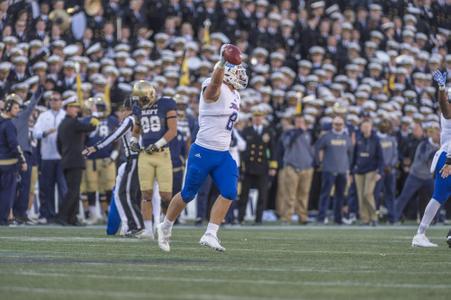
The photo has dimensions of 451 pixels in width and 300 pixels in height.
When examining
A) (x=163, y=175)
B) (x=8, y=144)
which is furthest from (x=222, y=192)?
(x=8, y=144)

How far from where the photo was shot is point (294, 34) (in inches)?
1157

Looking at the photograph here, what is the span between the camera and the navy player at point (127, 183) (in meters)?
16.4

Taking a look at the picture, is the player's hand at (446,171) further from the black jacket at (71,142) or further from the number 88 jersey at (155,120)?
the black jacket at (71,142)

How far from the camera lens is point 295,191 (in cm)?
2475

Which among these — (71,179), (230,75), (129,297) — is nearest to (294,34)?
(71,179)

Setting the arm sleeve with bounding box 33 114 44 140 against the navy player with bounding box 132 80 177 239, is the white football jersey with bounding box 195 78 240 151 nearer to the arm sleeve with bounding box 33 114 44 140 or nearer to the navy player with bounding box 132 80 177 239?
the navy player with bounding box 132 80 177 239

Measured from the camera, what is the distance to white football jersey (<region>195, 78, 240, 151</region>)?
12867 mm

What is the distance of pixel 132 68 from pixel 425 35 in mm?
10620

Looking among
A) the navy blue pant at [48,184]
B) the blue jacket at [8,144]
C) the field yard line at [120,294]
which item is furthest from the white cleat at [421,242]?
the navy blue pant at [48,184]

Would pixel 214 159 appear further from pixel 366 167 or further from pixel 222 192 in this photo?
pixel 366 167

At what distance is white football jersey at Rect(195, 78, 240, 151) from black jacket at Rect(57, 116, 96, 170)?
27.4 ft

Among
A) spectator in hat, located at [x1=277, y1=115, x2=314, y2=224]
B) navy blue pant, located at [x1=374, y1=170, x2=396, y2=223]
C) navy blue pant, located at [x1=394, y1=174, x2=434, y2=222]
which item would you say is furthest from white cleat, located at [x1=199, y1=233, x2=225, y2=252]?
navy blue pant, located at [x1=374, y1=170, x2=396, y2=223]

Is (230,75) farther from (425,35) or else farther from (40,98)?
(425,35)

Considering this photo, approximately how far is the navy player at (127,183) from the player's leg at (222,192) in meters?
3.57
